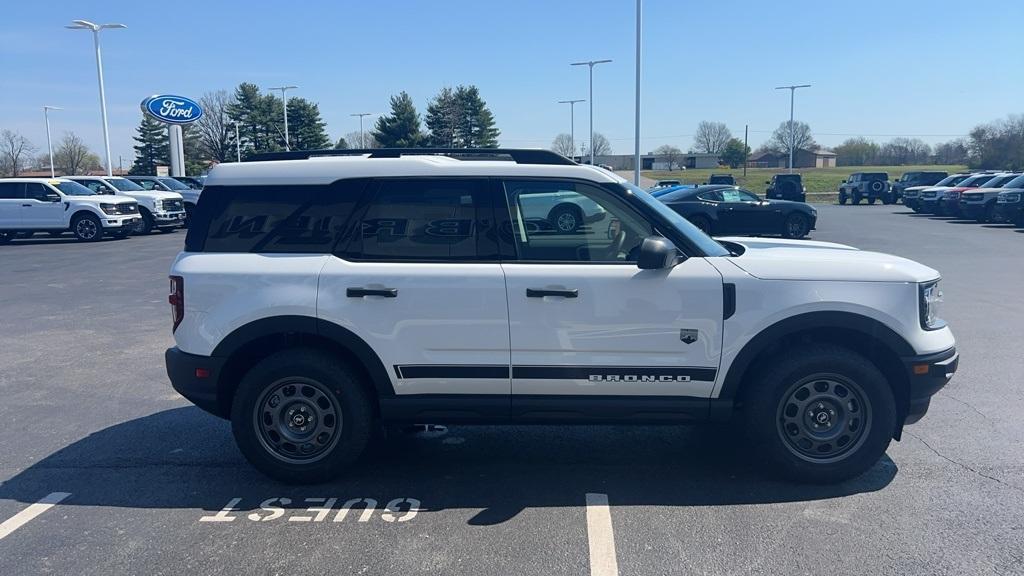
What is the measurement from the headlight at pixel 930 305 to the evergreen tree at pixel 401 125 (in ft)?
198

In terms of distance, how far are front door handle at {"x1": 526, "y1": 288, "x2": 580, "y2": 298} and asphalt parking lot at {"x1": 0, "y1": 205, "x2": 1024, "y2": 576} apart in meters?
1.16

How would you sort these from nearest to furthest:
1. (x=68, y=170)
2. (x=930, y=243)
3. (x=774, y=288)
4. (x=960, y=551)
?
1. (x=960, y=551)
2. (x=774, y=288)
3. (x=930, y=243)
4. (x=68, y=170)

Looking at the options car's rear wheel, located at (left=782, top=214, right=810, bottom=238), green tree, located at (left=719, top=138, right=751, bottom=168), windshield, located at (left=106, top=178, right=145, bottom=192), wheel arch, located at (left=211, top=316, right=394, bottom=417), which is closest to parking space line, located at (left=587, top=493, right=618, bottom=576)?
wheel arch, located at (left=211, top=316, right=394, bottom=417)

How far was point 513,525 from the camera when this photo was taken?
405 centimetres

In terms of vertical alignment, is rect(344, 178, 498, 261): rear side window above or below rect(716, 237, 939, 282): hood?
above

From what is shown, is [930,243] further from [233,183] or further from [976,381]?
[233,183]

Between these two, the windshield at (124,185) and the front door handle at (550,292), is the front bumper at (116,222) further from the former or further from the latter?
the front door handle at (550,292)

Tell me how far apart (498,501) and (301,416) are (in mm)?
1309

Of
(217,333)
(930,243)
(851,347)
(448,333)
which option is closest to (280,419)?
A: (217,333)

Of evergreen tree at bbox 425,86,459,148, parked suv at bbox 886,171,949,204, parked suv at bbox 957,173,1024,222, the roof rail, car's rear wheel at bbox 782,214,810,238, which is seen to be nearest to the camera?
the roof rail

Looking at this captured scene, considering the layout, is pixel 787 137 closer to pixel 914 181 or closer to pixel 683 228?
pixel 914 181

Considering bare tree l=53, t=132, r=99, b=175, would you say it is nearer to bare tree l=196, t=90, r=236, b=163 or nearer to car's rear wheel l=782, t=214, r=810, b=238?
bare tree l=196, t=90, r=236, b=163

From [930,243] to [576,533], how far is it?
18879 mm

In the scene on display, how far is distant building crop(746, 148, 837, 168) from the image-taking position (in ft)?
394
